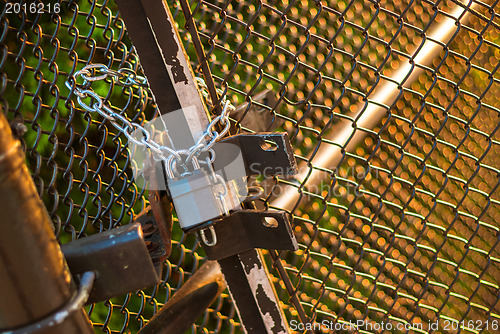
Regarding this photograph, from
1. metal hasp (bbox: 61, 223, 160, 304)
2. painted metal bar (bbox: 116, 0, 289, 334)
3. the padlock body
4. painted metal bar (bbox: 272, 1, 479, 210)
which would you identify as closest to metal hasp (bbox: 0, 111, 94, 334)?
metal hasp (bbox: 61, 223, 160, 304)

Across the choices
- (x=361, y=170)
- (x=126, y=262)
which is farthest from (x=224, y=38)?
(x=126, y=262)

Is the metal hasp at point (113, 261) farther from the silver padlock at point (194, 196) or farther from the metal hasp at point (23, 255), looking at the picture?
the silver padlock at point (194, 196)

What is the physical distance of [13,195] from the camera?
62 cm

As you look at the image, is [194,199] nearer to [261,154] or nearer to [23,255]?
[261,154]

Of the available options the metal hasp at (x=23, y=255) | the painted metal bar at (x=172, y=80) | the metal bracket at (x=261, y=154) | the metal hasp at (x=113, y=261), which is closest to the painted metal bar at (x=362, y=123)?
the painted metal bar at (x=172, y=80)

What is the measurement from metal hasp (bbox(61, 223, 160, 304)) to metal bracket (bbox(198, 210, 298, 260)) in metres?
0.36

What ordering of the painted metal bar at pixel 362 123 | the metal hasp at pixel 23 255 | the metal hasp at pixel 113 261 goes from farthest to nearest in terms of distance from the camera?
the painted metal bar at pixel 362 123 → the metal hasp at pixel 113 261 → the metal hasp at pixel 23 255

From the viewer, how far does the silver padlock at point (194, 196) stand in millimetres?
1068

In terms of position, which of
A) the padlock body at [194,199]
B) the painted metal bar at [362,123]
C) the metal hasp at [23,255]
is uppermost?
the metal hasp at [23,255]

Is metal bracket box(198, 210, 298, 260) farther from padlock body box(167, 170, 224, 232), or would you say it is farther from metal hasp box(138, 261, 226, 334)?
metal hasp box(138, 261, 226, 334)

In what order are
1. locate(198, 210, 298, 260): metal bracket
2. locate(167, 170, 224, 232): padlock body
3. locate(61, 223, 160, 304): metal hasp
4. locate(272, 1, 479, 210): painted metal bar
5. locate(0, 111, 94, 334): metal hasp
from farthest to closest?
1. locate(272, 1, 479, 210): painted metal bar
2. locate(198, 210, 298, 260): metal bracket
3. locate(167, 170, 224, 232): padlock body
4. locate(61, 223, 160, 304): metal hasp
5. locate(0, 111, 94, 334): metal hasp

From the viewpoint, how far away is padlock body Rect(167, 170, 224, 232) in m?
1.07

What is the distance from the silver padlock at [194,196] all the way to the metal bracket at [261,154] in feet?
0.28

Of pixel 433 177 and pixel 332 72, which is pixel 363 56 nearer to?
pixel 332 72
